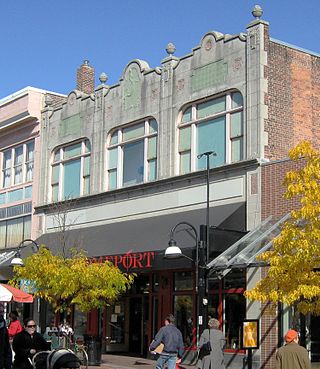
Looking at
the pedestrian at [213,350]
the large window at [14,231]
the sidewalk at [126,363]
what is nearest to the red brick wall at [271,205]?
the sidewalk at [126,363]

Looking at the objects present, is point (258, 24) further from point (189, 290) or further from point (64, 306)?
point (64, 306)

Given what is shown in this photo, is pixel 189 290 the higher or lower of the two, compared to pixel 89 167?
lower

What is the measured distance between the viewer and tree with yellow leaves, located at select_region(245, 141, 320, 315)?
571 inches

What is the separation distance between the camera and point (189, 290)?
82.5 ft

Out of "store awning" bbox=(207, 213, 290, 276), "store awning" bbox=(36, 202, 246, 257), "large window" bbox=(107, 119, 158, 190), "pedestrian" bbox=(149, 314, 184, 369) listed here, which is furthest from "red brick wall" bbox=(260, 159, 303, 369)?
"large window" bbox=(107, 119, 158, 190)

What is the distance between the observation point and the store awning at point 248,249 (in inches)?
779

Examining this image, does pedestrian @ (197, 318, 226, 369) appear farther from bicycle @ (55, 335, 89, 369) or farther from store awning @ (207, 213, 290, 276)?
bicycle @ (55, 335, 89, 369)

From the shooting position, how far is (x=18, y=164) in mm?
35719

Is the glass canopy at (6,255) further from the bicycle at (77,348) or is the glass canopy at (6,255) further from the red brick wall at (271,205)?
the red brick wall at (271,205)

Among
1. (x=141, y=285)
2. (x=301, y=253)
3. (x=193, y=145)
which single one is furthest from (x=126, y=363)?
(x=301, y=253)

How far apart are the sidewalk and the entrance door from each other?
108 cm

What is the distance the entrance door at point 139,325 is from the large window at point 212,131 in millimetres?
5997

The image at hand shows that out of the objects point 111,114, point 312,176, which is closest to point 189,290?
point 111,114

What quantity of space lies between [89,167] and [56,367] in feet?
62.1
